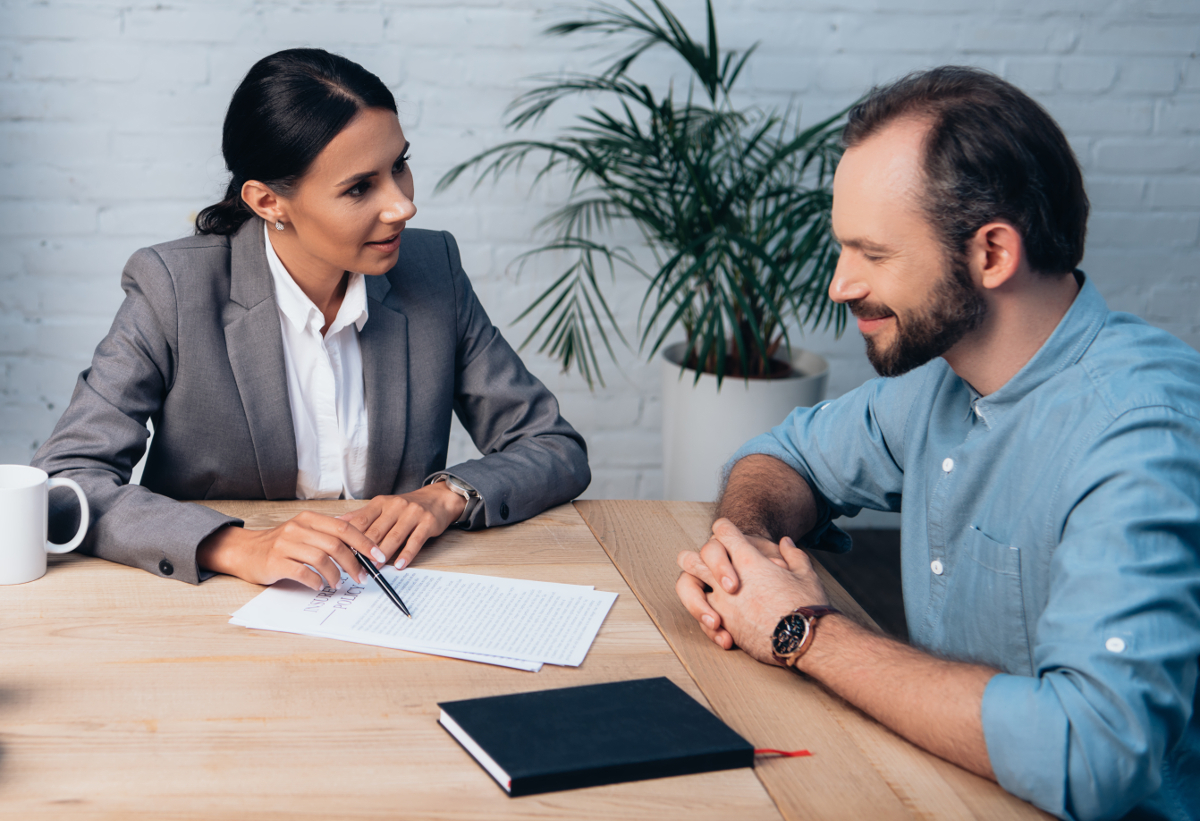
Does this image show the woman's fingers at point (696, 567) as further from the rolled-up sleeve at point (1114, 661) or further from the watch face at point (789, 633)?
the rolled-up sleeve at point (1114, 661)

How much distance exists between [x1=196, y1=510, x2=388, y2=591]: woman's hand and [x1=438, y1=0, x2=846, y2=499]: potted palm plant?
972mm

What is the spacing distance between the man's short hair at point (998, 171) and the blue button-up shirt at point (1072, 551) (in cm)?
8

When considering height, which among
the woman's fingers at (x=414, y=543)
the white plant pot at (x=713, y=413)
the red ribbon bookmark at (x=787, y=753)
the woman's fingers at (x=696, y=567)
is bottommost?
the white plant pot at (x=713, y=413)

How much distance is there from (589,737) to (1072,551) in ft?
1.41

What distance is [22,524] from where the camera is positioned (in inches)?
41.3

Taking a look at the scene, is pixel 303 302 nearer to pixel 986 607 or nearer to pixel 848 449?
pixel 848 449

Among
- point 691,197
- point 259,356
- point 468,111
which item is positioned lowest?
point 259,356

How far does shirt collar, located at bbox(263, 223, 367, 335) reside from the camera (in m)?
1.48

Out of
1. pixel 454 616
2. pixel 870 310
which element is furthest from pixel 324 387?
pixel 870 310

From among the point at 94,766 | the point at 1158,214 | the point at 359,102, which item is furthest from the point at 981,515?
the point at 1158,214

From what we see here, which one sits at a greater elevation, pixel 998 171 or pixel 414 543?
pixel 998 171

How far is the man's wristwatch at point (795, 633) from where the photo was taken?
0.95m

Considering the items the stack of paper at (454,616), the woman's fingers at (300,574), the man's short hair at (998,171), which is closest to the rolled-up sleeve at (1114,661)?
the man's short hair at (998,171)

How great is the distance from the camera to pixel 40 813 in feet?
2.30
